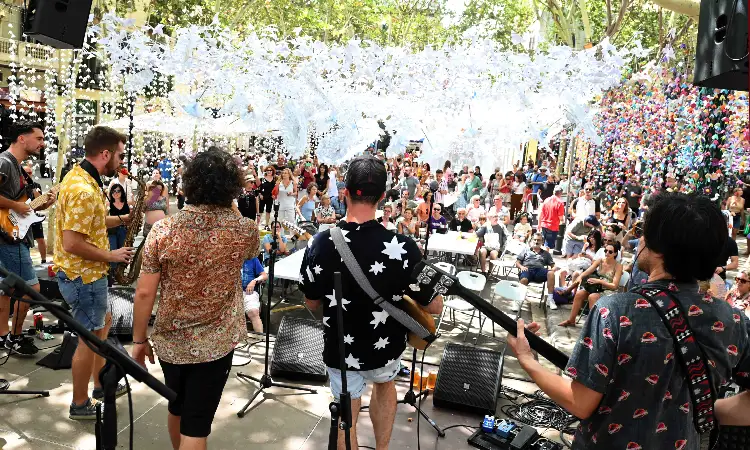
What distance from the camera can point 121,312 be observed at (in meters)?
5.44

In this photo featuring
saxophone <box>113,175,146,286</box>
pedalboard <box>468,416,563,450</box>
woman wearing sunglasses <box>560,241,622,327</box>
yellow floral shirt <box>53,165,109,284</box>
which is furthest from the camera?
woman wearing sunglasses <box>560,241,622,327</box>

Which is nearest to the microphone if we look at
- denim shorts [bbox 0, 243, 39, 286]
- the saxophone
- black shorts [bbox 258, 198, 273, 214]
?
the saxophone

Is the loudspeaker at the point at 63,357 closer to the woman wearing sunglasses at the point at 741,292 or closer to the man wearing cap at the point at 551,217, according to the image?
the woman wearing sunglasses at the point at 741,292

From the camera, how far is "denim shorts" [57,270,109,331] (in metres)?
3.48

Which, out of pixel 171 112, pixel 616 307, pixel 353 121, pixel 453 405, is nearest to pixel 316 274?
pixel 616 307

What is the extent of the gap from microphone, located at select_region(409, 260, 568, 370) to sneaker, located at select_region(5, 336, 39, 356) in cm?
429

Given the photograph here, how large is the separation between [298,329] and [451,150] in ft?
13.1

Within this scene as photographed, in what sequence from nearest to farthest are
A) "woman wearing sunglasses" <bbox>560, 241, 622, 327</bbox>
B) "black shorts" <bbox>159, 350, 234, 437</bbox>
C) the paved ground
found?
"black shorts" <bbox>159, 350, 234, 437</bbox>
the paved ground
"woman wearing sunglasses" <bbox>560, 241, 622, 327</bbox>

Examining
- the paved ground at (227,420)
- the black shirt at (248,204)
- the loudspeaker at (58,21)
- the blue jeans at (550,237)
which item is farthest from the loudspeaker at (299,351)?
the blue jeans at (550,237)

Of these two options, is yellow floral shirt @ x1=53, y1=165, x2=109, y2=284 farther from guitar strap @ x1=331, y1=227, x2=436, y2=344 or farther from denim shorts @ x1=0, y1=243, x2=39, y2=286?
guitar strap @ x1=331, y1=227, x2=436, y2=344

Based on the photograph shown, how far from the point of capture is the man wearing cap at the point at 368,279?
8.48 ft

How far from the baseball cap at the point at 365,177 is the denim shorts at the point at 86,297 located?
1860mm

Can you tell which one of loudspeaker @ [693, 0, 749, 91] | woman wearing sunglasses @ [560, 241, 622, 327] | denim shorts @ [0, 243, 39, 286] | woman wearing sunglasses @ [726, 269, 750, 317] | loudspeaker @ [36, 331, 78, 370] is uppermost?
loudspeaker @ [693, 0, 749, 91]

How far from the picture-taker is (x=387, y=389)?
2.89 metres
